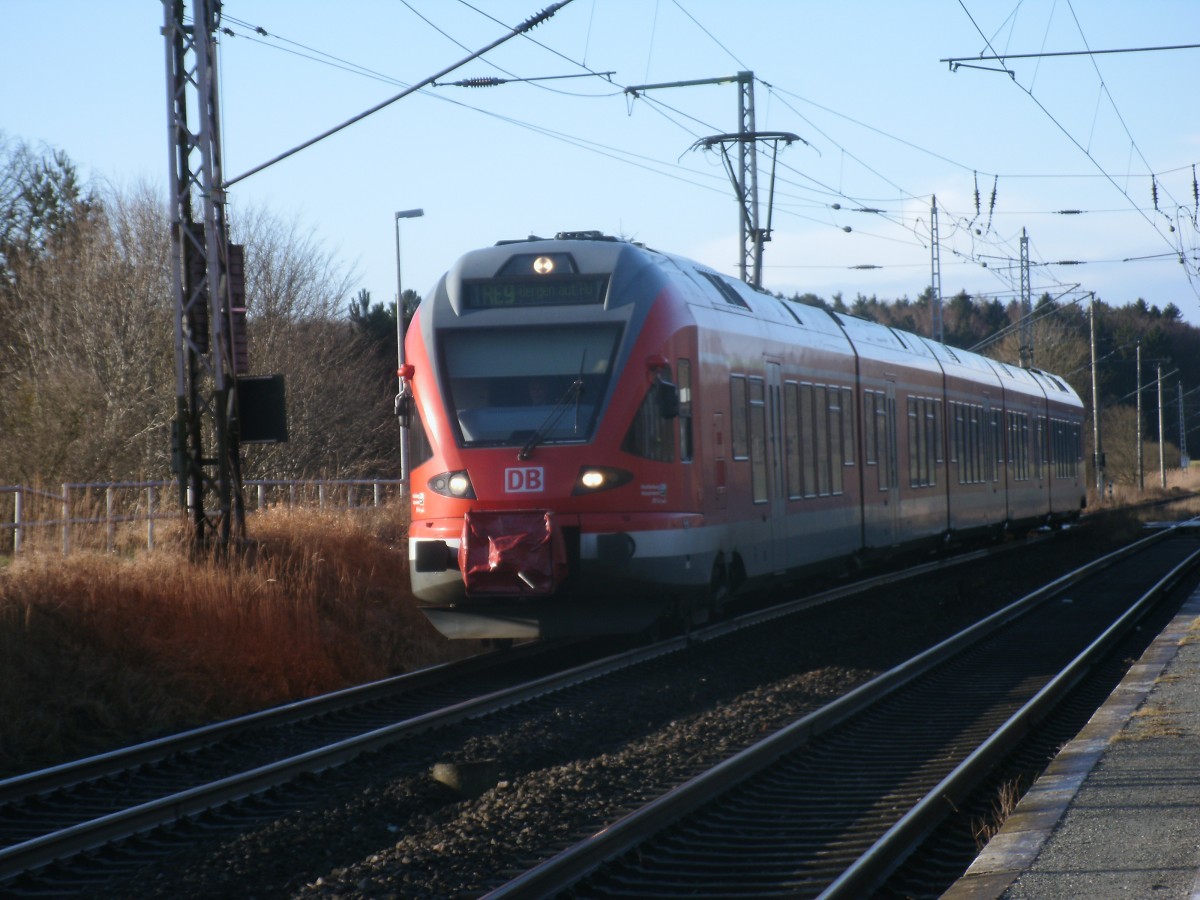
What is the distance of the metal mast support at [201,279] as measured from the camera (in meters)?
14.8

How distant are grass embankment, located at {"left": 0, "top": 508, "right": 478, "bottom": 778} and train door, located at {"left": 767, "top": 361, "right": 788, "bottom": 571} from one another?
3.40m

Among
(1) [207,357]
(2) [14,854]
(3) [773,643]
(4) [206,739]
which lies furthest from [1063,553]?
(2) [14,854]

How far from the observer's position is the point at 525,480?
1272 centimetres

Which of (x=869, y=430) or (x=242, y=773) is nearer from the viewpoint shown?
(x=242, y=773)

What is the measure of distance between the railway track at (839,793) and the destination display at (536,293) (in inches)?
159

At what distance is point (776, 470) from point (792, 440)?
30.9 inches

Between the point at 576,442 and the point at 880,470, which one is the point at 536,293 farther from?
the point at 880,470

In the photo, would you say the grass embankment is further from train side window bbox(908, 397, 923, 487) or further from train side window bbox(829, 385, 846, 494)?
train side window bbox(908, 397, 923, 487)

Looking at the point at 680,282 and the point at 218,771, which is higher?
the point at 680,282

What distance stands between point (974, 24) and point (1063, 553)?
1278 centimetres

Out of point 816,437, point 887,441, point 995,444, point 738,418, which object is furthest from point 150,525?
point 995,444

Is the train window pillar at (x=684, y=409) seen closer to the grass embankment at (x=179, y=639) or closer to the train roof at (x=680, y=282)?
the train roof at (x=680, y=282)

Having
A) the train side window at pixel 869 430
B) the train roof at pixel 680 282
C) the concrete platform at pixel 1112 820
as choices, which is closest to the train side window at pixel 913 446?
the train roof at pixel 680 282

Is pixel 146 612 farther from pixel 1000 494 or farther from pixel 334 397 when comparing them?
pixel 334 397
